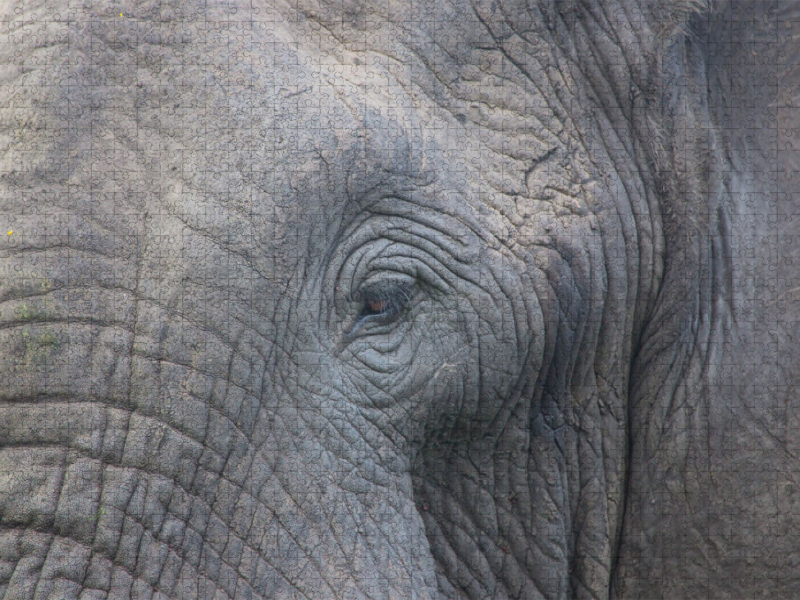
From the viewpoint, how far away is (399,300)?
2.33m

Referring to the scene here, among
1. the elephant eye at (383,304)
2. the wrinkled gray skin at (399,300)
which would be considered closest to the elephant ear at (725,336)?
the wrinkled gray skin at (399,300)

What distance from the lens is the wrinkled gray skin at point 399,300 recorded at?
2.06 meters

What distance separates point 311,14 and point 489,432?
1248 millimetres

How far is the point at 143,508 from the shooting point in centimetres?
208

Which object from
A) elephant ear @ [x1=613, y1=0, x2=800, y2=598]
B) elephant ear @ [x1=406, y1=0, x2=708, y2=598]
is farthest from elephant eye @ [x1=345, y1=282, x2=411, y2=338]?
elephant ear @ [x1=613, y1=0, x2=800, y2=598]

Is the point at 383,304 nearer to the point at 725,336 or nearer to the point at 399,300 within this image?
the point at 399,300

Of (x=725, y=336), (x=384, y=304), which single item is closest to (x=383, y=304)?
(x=384, y=304)

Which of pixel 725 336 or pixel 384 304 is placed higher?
pixel 725 336

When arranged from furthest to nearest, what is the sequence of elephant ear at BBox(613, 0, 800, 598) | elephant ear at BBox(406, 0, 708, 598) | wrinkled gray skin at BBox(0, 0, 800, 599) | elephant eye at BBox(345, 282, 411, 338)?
elephant ear at BBox(613, 0, 800, 598), elephant ear at BBox(406, 0, 708, 598), elephant eye at BBox(345, 282, 411, 338), wrinkled gray skin at BBox(0, 0, 800, 599)

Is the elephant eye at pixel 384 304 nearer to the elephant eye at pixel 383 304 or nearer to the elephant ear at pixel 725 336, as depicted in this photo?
the elephant eye at pixel 383 304

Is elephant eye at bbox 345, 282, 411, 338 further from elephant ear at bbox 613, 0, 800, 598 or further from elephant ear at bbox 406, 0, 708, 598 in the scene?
elephant ear at bbox 613, 0, 800, 598

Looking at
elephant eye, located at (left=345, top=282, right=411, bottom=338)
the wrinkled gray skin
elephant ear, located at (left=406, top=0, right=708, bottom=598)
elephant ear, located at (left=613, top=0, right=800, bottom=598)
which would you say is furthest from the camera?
elephant ear, located at (left=613, top=0, right=800, bottom=598)

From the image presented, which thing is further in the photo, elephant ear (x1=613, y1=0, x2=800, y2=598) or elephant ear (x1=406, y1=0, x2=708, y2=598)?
elephant ear (x1=613, y1=0, x2=800, y2=598)

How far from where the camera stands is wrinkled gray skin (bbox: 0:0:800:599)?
206 cm
